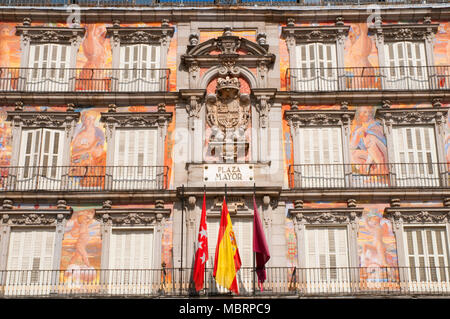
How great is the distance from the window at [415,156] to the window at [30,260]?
37.4 feet

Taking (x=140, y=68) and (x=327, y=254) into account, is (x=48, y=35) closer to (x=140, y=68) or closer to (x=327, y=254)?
(x=140, y=68)

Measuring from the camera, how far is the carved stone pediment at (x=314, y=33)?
25.3 m

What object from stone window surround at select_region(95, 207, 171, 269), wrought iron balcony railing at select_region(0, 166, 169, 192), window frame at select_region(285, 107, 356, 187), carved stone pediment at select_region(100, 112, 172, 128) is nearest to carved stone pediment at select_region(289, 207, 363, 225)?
window frame at select_region(285, 107, 356, 187)

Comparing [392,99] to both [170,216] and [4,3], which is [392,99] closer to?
[170,216]

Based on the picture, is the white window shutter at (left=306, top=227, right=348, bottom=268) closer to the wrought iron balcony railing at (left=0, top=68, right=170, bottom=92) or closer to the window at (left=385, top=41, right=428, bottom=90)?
the window at (left=385, top=41, right=428, bottom=90)

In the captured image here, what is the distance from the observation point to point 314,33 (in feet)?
83.0

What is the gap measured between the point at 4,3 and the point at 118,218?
9.46 meters

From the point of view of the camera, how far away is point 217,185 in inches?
909

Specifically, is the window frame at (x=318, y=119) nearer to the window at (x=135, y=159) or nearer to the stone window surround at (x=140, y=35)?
the window at (x=135, y=159)

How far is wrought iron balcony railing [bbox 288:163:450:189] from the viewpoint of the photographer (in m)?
23.3

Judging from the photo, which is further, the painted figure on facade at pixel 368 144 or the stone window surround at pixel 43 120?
the stone window surround at pixel 43 120

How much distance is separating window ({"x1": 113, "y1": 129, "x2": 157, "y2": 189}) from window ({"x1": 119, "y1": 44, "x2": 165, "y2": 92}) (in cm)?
167

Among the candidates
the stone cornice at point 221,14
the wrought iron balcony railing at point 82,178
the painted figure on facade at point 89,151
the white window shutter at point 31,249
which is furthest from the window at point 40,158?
the stone cornice at point 221,14

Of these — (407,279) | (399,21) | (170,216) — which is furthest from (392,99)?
(170,216)
